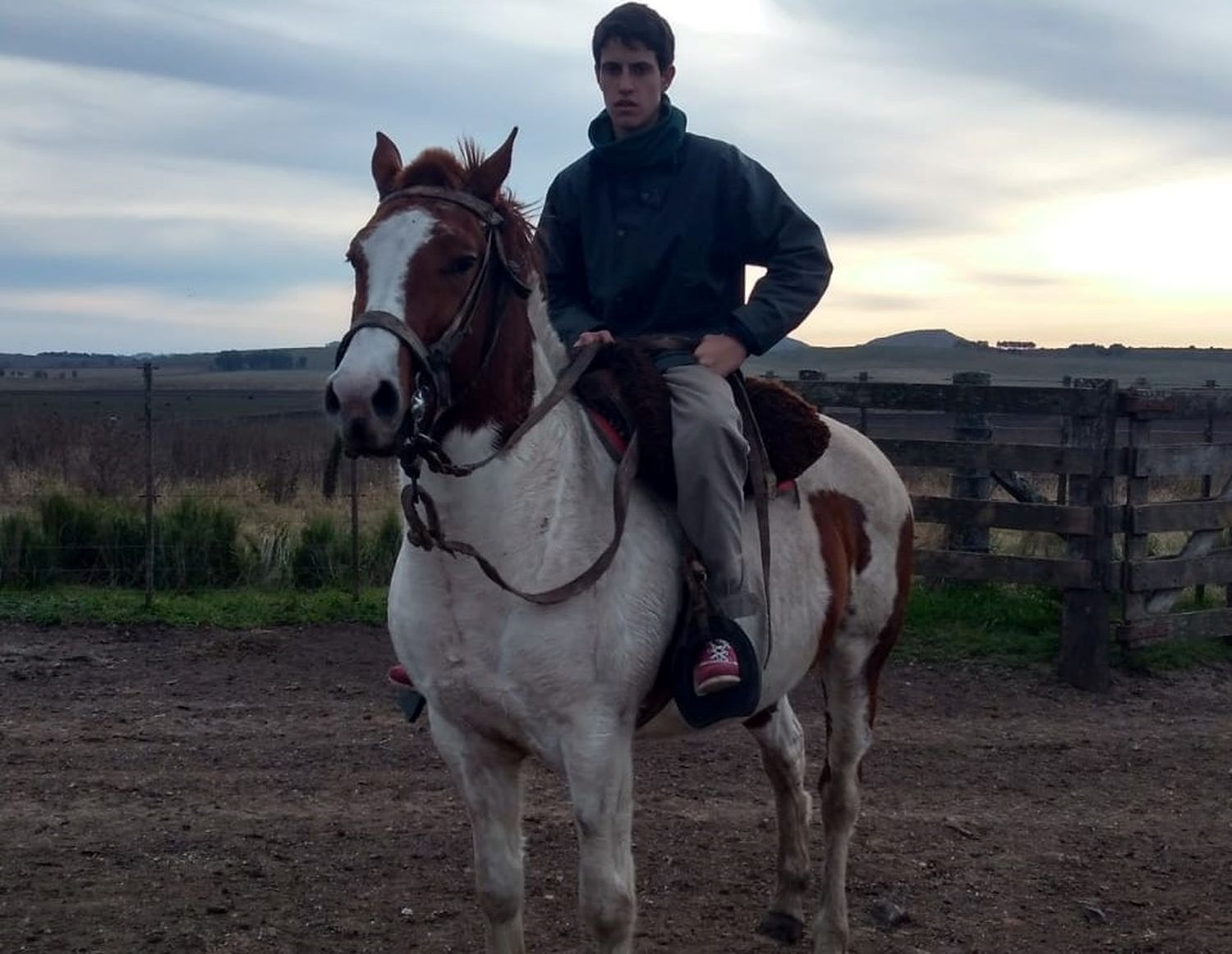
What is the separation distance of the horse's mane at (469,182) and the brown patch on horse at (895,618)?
2.28 m

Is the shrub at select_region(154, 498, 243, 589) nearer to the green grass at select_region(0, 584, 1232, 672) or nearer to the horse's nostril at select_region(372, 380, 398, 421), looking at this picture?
the green grass at select_region(0, 584, 1232, 672)

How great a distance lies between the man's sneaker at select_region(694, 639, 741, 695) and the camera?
3.44 metres

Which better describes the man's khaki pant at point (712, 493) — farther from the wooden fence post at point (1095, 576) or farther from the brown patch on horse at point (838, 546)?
the wooden fence post at point (1095, 576)

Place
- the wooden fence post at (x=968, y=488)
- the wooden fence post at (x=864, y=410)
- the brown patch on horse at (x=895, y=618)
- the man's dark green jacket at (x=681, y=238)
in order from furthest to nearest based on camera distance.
Result: the wooden fence post at (x=968, y=488) → the wooden fence post at (x=864, y=410) → the brown patch on horse at (x=895, y=618) → the man's dark green jacket at (x=681, y=238)

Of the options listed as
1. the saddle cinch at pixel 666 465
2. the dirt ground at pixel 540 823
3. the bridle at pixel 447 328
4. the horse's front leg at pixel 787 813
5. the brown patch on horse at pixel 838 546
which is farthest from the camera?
the horse's front leg at pixel 787 813

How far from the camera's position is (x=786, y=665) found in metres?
4.25

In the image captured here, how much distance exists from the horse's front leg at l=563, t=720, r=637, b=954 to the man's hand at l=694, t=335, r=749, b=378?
1.14 meters

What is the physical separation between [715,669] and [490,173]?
1432 millimetres

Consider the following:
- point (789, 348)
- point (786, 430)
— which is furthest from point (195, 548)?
point (789, 348)

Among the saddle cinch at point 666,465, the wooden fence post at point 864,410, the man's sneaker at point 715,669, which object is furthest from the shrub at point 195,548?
the man's sneaker at point 715,669

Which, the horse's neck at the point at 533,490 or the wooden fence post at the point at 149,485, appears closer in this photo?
the horse's neck at the point at 533,490

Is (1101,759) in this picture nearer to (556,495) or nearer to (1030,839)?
(1030,839)

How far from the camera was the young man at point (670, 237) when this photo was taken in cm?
389

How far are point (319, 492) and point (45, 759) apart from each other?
867 centimetres
